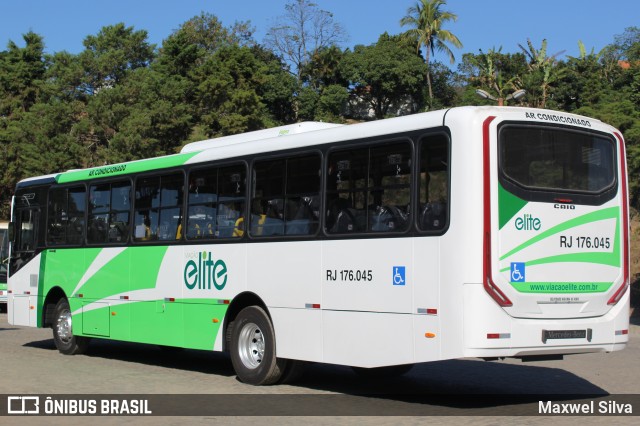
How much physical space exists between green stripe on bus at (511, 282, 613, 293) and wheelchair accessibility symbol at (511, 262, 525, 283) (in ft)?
0.14

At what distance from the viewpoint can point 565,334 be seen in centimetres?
1014

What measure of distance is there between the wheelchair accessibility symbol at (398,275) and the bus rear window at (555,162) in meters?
1.50

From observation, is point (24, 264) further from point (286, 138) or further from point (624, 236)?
point (624, 236)

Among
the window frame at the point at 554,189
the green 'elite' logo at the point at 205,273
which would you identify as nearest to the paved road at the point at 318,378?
the green 'elite' logo at the point at 205,273

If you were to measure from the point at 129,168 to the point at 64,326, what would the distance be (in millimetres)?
3560

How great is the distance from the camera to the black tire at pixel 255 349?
1228cm

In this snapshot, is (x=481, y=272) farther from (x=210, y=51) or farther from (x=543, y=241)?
(x=210, y=51)

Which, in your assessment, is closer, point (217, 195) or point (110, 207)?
point (217, 195)

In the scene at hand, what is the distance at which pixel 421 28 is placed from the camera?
258 feet

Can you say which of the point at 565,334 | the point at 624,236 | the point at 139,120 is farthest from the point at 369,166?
the point at 139,120

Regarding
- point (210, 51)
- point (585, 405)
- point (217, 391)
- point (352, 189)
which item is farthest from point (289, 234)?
point (210, 51)

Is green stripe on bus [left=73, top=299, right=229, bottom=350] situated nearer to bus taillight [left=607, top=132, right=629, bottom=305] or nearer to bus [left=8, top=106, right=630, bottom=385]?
bus [left=8, top=106, right=630, bottom=385]

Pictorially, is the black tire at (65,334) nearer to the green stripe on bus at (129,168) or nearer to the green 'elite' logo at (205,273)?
the green stripe on bus at (129,168)

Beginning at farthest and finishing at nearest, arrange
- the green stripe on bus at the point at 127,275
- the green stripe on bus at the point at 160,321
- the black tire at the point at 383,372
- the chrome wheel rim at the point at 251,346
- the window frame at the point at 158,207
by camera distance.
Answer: the green stripe on bus at the point at 127,275 < the window frame at the point at 158,207 < the green stripe on bus at the point at 160,321 < the black tire at the point at 383,372 < the chrome wheel rim at the point at 251,346
